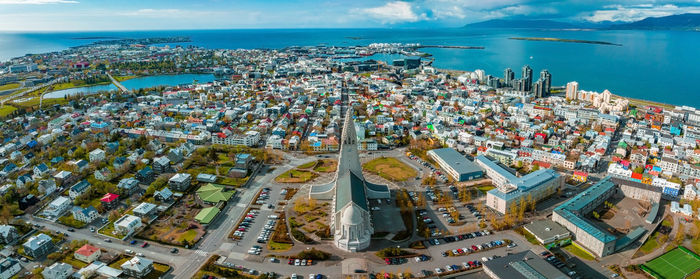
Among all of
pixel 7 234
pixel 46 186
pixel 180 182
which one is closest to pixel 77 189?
pixel 46 186

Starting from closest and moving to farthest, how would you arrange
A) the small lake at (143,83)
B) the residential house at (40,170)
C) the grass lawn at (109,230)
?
the grass lawn at (109,230) < the residential house at (40,170) < the small lake at (143,83)

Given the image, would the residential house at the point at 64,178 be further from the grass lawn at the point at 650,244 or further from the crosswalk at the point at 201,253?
the grass lawn at the point at 650,244

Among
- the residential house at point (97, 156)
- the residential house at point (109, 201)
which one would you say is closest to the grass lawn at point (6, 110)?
the residential house at point (97, 156)

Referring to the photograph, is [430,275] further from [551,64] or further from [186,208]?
[551,64]

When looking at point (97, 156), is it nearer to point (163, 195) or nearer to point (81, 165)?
point (81, 165)

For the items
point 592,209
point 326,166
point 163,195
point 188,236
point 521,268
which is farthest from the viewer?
point 326,166

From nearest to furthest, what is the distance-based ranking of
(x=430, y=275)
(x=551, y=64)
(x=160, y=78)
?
(x=430, y=275) < (x=160, y=78) < (x=551, y=64)

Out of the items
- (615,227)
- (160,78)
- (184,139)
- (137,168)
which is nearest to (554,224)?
(615,227)
